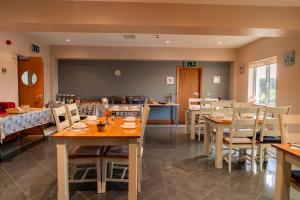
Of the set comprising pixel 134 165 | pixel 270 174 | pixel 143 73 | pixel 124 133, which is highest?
pixel 143 73

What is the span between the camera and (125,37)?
5.89 metres

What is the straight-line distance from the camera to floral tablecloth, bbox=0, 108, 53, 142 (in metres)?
3.54

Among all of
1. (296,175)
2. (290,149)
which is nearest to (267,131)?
(296,175)

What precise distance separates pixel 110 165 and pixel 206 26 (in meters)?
2.60

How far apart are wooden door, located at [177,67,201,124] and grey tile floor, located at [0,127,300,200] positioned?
12.4ft

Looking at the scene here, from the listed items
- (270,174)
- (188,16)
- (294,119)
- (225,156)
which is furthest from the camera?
(225,156)

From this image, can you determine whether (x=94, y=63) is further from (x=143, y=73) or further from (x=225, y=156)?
(x=225, y=156)

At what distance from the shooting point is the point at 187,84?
7.97 metres

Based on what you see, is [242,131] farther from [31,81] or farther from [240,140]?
[31,81]

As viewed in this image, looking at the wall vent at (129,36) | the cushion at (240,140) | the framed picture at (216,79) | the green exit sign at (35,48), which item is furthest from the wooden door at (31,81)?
the framed picture at (216,79)

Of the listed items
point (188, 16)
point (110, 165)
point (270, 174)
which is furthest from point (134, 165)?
point (188, 16)

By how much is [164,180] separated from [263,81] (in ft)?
14.4

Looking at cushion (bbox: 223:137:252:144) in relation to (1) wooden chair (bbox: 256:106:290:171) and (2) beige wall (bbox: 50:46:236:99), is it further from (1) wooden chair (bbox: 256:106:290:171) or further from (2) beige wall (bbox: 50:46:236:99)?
(2) beige wall (bbox: 50:46:236:99)

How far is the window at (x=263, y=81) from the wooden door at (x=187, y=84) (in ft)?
6.21
